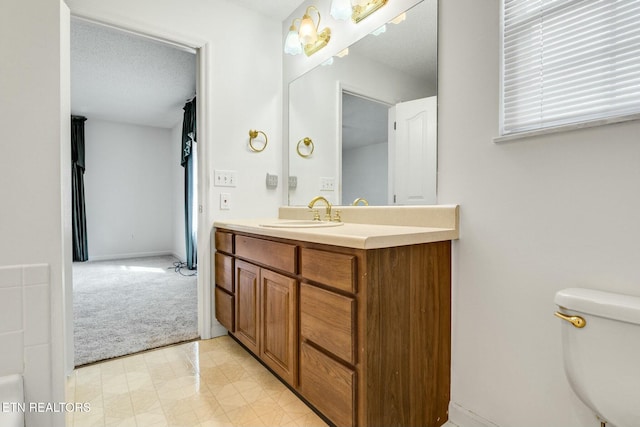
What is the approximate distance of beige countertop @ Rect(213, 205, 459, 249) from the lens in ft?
3.63

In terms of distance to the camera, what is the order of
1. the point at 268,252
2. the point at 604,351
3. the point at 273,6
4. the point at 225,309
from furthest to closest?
1. the point at 273,6
2. the point at 225,309
3. the point at 268,252
4. the point at 604,351

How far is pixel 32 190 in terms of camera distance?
94 centimetres

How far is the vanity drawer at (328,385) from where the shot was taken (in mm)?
1114

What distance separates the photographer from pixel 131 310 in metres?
2.82

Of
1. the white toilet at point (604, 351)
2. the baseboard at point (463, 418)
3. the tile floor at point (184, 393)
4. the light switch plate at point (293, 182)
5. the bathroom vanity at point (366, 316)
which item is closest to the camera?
the white toilet at point (604, 351)

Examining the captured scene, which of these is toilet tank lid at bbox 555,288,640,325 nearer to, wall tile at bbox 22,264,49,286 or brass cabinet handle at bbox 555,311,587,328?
brass cabinet handle at bbox 555,311,587,328

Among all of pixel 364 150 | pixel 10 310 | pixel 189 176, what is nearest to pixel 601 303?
pixel 364 150

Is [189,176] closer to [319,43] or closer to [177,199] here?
[177,199]

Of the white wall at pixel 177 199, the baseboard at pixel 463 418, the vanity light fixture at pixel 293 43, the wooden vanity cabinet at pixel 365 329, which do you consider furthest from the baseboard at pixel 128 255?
the baseboard at pixel 463 418

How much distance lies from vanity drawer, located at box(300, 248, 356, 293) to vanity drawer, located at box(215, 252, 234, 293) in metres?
0.85

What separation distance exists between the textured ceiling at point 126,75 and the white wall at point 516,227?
2.02 meters

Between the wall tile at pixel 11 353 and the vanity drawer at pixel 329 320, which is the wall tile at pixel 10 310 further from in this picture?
the vanity drawer at pixel 329 320

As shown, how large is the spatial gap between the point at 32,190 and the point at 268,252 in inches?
36.8

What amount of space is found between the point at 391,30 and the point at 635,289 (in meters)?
1.52
